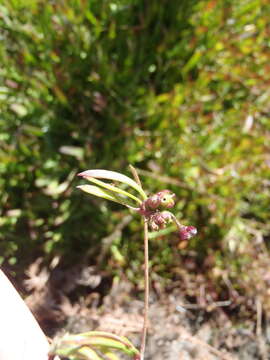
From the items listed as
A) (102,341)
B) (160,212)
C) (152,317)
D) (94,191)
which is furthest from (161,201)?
(152,317)

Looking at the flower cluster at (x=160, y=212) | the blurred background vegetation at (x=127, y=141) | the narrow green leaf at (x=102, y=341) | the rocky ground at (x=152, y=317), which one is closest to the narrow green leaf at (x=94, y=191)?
the flower cluster at (x=160, y=212)

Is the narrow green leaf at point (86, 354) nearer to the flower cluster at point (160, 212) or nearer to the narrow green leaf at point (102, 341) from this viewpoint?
the narrow green leaf at point (102, 341)

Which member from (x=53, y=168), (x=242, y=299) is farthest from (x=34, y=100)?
(x=242, y=299)

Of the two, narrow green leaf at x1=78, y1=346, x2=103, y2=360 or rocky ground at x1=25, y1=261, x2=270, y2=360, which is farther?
rocky ground at x1=25, y1=261, x2=270, y2=360

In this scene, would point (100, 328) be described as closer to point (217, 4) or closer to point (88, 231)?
point (88, 231)

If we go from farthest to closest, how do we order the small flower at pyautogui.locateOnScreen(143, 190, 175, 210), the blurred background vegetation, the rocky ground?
1. the blurred background vegetation
2. the rocky ground
3. the small flower at pyautogui.locateOnScreen(143, 190, 175, 210)

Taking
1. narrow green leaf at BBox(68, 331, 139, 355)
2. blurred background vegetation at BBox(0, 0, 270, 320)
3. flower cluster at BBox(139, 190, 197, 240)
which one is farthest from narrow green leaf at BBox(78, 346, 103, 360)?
blurred background vegetation at BBox(0, 0, 270, 320)

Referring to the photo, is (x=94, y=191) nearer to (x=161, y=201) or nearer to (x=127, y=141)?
(x=161, y=201)

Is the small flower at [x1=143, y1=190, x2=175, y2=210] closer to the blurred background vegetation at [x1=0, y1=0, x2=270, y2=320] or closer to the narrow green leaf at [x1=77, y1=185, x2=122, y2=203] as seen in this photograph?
the narrow green leaf at [x1=77, y1=185, x2=122, y2=203]
